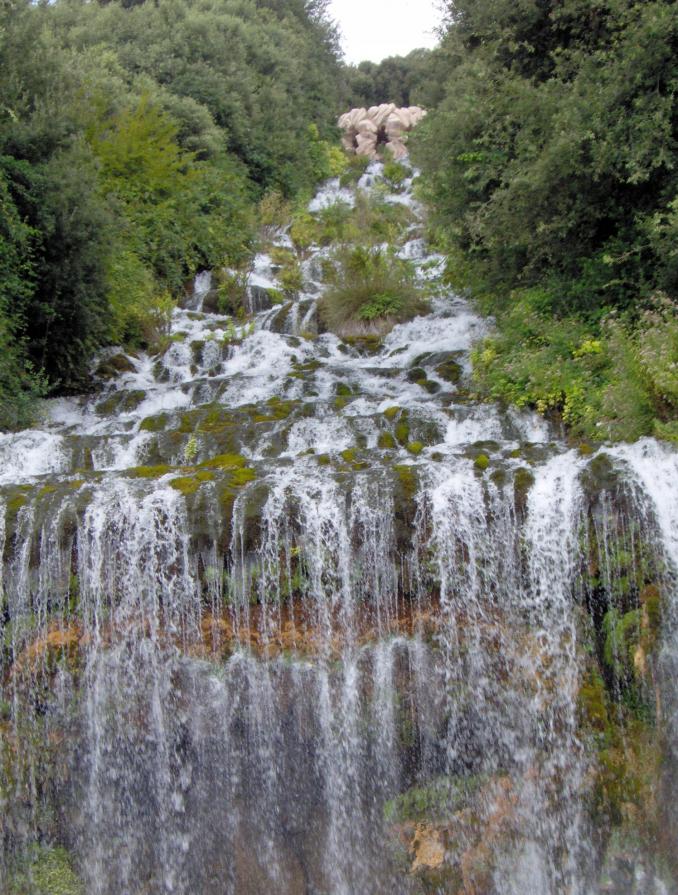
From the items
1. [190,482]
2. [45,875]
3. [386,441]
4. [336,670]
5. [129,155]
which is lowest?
[45,875]

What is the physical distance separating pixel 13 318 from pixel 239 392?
3.27 m

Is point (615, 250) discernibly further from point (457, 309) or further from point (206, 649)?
point (206, 649)

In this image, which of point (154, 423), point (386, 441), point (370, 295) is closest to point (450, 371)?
point (386, 441)

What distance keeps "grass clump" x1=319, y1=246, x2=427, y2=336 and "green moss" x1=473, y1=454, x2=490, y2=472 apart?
7.36 metres

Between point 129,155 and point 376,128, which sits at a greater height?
point 376,128

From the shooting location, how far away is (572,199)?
9.80 meters

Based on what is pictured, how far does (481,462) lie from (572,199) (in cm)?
458

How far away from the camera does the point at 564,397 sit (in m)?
9.20

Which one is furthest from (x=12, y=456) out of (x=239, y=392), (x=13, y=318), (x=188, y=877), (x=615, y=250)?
(x=615, y=250)

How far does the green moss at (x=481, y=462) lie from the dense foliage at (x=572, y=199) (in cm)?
140

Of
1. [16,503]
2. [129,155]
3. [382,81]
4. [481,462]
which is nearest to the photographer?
[481,462]

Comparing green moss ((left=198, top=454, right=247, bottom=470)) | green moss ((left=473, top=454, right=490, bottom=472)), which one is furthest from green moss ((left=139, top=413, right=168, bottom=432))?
green moss ((left=473, top=454, right=490, bottom=472))

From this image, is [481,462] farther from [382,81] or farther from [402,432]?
[382,81]

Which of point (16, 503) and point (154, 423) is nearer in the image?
point (16, 503)
